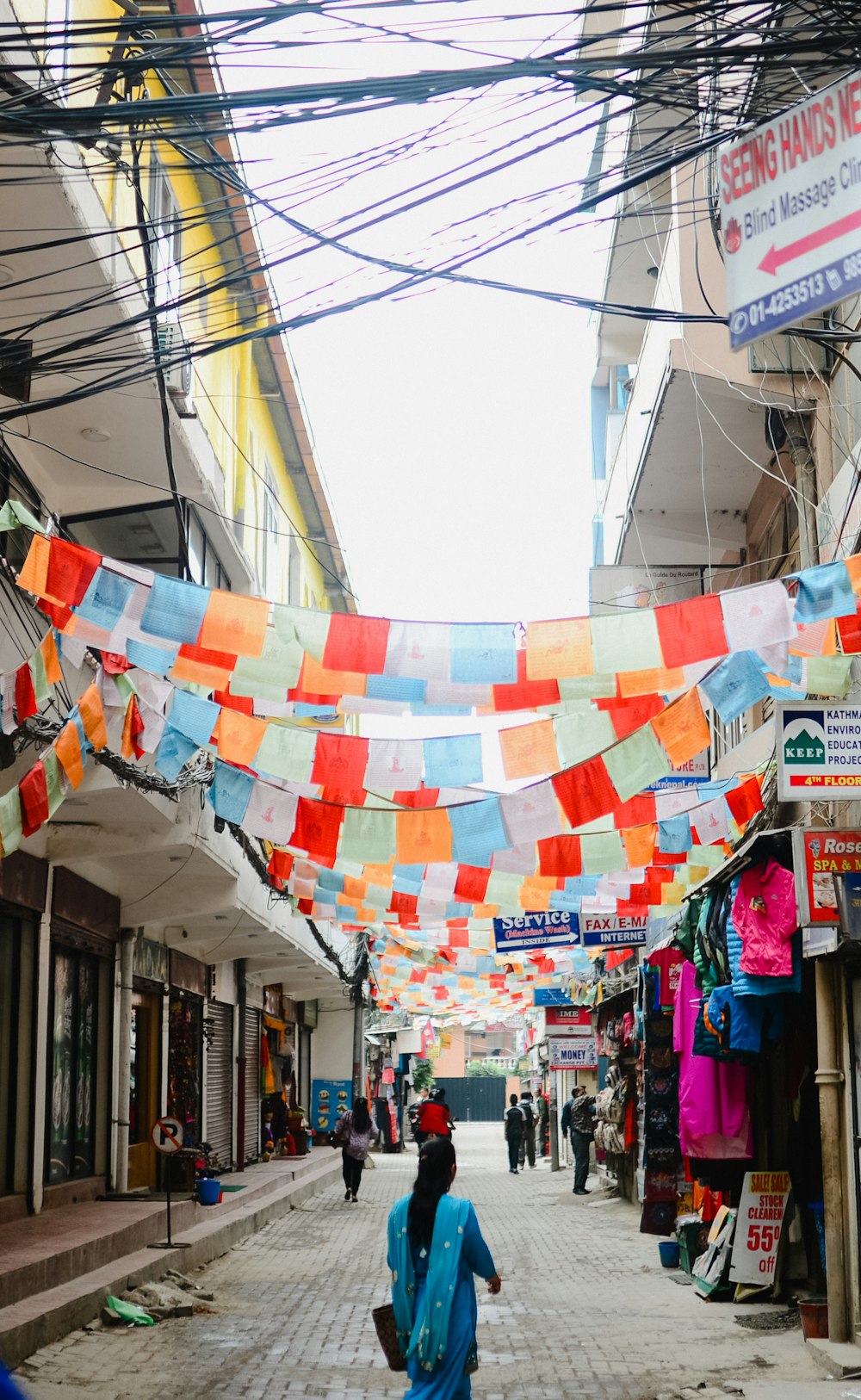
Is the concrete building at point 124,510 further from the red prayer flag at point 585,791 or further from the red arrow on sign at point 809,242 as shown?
the red prayer flag at point 585,791

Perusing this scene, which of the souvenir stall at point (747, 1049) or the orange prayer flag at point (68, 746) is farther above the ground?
the orange prayer flag at point (68, 746)

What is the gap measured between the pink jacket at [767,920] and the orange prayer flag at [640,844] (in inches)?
70.4

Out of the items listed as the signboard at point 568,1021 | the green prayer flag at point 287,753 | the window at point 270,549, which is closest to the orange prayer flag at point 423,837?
the green prayer flag at point 287,753

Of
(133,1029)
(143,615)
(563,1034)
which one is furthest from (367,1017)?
(143,615)

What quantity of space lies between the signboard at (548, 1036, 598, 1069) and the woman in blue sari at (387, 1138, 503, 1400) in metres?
21.7

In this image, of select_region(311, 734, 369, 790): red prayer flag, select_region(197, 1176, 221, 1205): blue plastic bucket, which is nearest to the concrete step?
select_region(197, 1176, 221, 1205): blue plastic bucket

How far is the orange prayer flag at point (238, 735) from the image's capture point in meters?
9.38

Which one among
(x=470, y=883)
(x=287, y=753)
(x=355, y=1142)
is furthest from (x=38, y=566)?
(x=355, y=1142)

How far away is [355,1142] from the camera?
24.6 meters

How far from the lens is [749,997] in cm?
1039

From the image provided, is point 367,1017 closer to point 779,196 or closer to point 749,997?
point 749,997

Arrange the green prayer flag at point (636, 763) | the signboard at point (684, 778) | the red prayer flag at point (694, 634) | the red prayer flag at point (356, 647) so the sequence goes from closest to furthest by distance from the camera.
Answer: the red prayer flag at point (694, 634) → the red prayer flag at point (356, 647) → the green prayer flag at point (636, 763) → the signboard at point (684, 778)

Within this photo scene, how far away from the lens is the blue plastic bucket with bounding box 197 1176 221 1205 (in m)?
18.5

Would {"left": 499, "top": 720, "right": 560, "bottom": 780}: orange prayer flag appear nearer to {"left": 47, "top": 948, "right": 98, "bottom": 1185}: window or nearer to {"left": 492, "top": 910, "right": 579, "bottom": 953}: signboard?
{"left": 47, "top": 948, "right": 98, "bottom": 1185}: window
